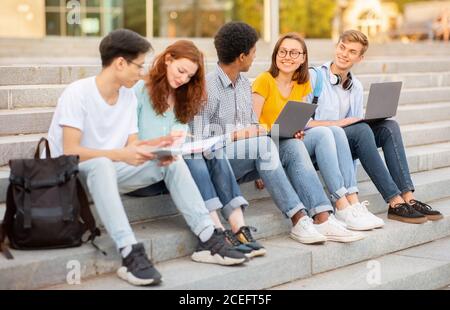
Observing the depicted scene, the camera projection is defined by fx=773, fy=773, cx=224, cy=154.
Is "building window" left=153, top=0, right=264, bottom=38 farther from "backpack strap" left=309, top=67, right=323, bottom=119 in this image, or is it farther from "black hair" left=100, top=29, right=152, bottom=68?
"black hair" left=100, top=29, right=152, bottom=68

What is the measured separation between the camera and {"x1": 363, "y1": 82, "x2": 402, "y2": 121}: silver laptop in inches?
204

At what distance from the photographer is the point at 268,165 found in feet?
15.3

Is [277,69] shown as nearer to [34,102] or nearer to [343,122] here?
[343,122]

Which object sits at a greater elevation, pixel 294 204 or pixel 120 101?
pixel 120 101

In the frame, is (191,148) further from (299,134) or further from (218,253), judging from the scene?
(299,134)

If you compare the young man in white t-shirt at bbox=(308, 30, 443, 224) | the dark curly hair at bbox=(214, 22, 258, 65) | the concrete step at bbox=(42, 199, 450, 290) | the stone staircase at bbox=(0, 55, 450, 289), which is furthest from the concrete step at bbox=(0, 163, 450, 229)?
the dark curly hair at bbox=(214, 22, 258, 65)

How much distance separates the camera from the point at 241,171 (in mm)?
4777

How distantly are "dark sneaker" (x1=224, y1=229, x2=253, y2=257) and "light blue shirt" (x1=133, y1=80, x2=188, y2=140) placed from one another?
2.22 ft

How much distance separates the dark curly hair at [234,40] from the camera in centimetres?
480

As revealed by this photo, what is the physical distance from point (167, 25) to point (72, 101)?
14.1 m

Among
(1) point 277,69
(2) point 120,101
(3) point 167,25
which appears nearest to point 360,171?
(1) point 277,69
